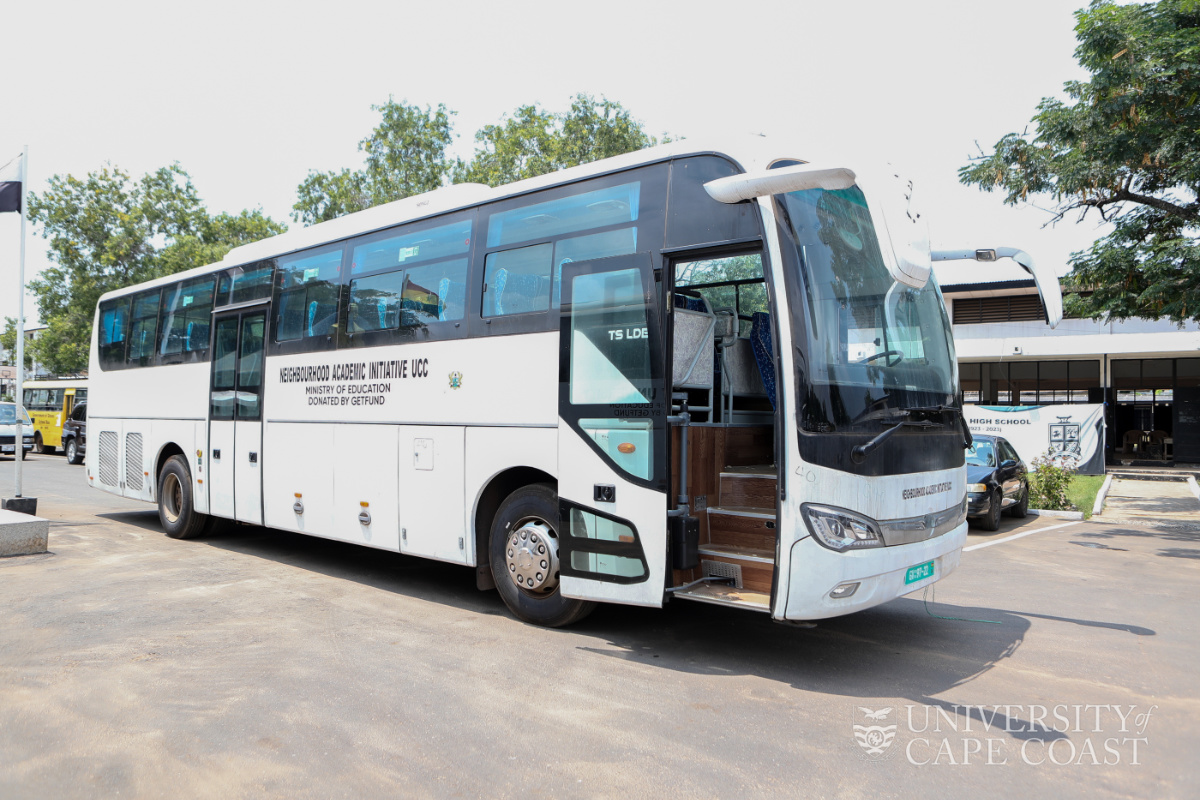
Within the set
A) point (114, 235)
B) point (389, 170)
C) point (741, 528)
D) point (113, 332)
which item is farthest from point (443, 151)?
point (741, 528)

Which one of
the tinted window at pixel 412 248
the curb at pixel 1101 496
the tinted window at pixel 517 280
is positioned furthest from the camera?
the curb at pixel 1101 496

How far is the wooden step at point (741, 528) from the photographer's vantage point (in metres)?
5.64

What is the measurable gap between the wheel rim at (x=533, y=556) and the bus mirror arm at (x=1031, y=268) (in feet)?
12.6

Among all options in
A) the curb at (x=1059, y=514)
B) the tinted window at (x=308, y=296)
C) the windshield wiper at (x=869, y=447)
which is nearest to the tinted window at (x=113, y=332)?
the tinted window at (x=308, y=296)

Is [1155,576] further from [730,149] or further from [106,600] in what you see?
[106,600]

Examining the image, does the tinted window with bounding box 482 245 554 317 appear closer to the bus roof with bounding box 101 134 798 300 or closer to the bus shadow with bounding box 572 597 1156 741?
the bus roof with bounding box 101 134 798 300

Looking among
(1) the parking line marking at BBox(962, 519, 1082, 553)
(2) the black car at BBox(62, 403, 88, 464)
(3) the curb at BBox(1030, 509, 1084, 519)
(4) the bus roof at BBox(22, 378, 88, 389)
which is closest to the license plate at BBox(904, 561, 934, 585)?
(1) the parking line marking at BBox(962, 519, 1082, 553)

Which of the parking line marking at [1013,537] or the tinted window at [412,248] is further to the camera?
the parking line marking at [1013,537]

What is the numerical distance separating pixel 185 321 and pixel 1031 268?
1002 centimetres

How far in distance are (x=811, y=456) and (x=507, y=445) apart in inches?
105

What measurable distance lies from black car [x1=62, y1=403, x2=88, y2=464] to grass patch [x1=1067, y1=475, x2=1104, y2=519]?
2853 cm

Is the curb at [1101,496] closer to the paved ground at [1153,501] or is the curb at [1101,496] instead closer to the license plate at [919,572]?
the paved ground at [1153,501]

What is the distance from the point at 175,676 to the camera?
520 cm

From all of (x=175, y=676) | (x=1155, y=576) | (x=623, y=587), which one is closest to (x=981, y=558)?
(x=1155, y=576)
